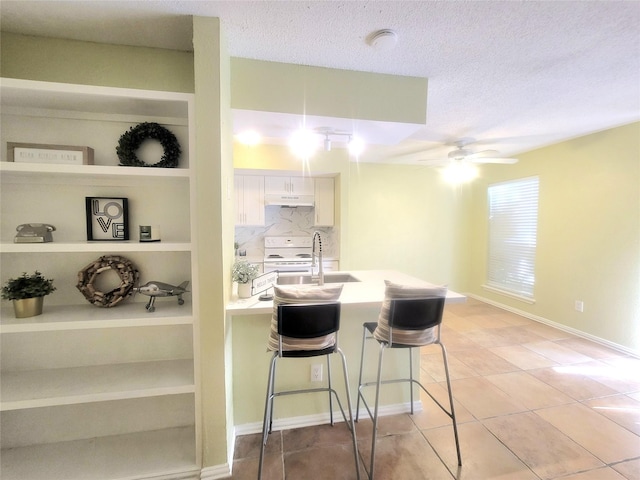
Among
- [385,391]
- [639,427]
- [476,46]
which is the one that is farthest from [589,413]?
[476,46]

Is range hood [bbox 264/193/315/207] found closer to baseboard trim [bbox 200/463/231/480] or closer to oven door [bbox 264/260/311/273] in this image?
oven door [bbox 264/260/311/273]

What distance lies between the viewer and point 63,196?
162 centimetres

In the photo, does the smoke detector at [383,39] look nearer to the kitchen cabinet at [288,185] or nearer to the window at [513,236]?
the kitchen cabinet at [288,185]

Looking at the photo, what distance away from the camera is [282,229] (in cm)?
445

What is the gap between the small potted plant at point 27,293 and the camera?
1.41 metres

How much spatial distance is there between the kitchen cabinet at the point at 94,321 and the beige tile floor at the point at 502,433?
26.3 inches

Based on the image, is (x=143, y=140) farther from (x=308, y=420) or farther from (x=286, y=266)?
(x=286, y=266)

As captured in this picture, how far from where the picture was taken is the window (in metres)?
4.13

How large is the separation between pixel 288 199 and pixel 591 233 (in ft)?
12.7

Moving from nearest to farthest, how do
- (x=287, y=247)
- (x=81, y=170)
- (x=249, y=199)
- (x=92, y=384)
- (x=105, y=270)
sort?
(x=81, y=170), (x=92, y=384), (x=105, y=270), (x=249, y=199), (x=287, y=247)

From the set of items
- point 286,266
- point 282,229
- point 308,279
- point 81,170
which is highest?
Answer: point 81,170

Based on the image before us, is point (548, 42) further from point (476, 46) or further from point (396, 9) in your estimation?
point (396, 9)

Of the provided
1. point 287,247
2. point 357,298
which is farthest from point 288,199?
point 357,298

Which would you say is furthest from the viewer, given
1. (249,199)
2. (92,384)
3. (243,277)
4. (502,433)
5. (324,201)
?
(324,201)
